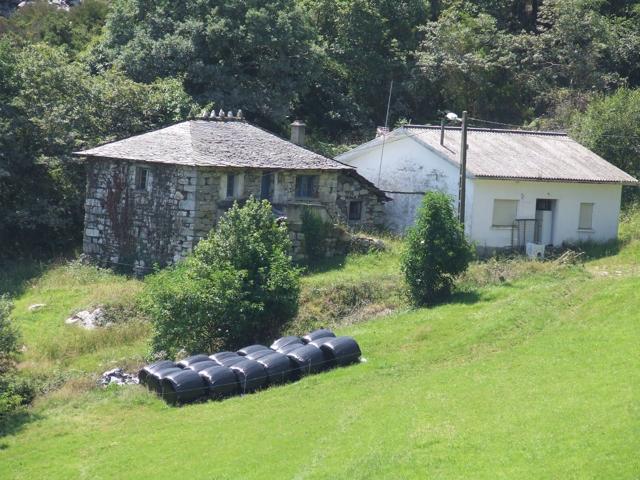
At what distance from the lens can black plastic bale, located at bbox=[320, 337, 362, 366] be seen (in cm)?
2873

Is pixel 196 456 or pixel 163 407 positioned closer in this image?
pixel 196 456

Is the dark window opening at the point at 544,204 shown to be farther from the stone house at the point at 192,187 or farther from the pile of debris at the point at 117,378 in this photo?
the pile of debris at the point at 117,378

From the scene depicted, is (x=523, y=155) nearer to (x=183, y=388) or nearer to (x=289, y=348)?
(x=289, y=348)

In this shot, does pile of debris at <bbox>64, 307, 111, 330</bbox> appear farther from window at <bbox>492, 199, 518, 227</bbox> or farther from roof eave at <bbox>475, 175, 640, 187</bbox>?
window at <bbox>492, 199, 518, 227</bbox>

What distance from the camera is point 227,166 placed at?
39.3 meters

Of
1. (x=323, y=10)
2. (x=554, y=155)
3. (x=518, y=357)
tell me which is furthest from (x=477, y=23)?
(x=518, y=357)

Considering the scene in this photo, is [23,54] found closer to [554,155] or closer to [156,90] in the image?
[156,90]

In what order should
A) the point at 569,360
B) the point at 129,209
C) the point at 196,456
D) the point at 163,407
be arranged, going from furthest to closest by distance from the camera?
1. the point at 129,209
2. the point at 163,407
3. the point at 569,360
4. the point at 196,456

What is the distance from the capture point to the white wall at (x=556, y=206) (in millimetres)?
41344

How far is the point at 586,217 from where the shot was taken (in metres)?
44.4

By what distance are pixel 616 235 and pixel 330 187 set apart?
11.9 metres

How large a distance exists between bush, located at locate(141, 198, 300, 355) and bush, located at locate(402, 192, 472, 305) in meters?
3.69

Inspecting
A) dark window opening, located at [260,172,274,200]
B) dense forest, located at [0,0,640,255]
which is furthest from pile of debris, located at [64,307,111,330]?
dense forest, located at [0,0,640,255]

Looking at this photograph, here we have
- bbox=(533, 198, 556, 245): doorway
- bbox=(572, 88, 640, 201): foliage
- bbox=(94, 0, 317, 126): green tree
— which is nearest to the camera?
bbox=(533, 198, 556, 245): doorway
